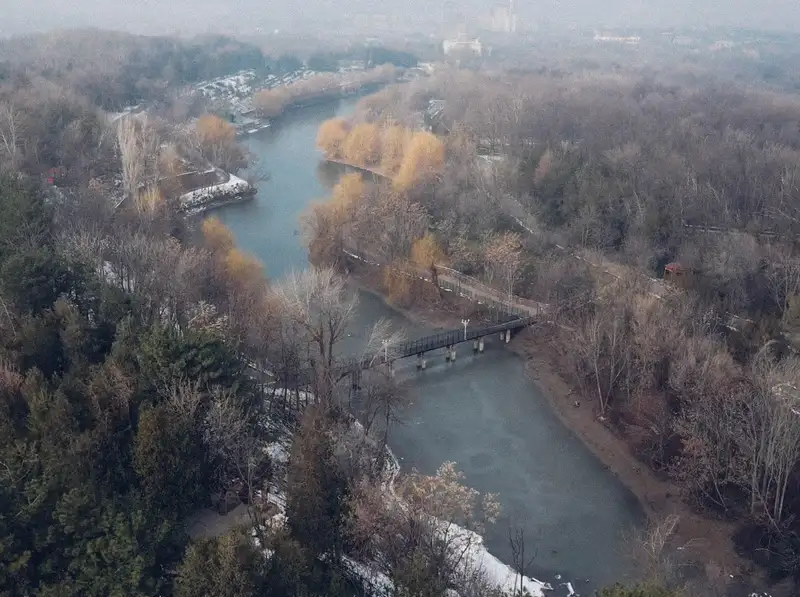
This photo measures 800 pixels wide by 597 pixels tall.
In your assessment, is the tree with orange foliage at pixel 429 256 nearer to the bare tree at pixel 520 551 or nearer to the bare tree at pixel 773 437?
the bare tree at pixel 520 551

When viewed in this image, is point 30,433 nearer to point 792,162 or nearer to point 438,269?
point 438,269

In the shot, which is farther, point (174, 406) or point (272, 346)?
point (272, 346)

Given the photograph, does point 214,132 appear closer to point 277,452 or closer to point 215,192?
point 215,192

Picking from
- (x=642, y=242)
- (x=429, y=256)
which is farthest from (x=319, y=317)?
(x=642, y=242)

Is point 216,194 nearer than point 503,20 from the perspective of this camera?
Yes

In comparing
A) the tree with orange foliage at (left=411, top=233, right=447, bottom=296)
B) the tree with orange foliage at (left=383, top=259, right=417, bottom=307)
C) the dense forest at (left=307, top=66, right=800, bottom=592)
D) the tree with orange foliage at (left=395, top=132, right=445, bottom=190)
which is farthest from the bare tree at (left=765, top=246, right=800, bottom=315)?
the tree with orange foliage at (left=395, top=132, right=445, bottom=190)

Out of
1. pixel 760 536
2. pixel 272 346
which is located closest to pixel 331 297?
pixel 272 346

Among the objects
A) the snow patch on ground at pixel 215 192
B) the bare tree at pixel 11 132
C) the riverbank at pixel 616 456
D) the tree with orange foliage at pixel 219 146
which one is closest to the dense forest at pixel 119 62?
the tree with orange foliage at pixel 219 146
